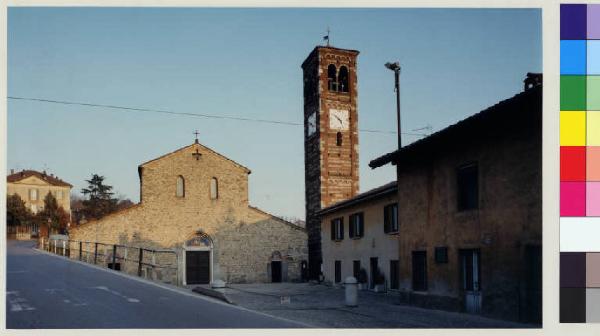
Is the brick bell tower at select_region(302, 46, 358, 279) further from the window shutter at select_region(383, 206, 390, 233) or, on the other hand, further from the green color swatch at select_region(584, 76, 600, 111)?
the green color swatch at select_region(584, 76, 600, 111)

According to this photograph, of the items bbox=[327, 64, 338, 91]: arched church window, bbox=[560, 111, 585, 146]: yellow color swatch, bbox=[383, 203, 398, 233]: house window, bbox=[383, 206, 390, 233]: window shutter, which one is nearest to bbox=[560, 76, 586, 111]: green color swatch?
bbox=[560, 111, 585, 146]: yellow color swatch

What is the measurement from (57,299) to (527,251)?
10.3 metres

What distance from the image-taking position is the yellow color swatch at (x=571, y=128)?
11.4 meters

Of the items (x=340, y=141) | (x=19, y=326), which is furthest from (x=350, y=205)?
(x=19, y=326)

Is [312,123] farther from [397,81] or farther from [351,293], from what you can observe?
[351,293]

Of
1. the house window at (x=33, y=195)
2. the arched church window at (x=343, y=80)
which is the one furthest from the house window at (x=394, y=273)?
the house window at (x=33, y=195)

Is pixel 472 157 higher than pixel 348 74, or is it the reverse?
pixel 348 74

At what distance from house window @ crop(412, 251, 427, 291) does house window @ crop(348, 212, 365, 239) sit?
308 inches

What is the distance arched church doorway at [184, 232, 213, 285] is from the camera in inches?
1339

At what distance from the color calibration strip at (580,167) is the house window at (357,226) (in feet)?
45.1

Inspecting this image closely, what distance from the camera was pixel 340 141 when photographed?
34969mm

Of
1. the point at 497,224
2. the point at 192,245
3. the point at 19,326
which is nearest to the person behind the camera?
the point at 19,326

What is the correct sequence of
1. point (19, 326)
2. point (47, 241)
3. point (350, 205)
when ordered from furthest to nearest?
point (47, 241), point (350, 205), point (19, 326)
